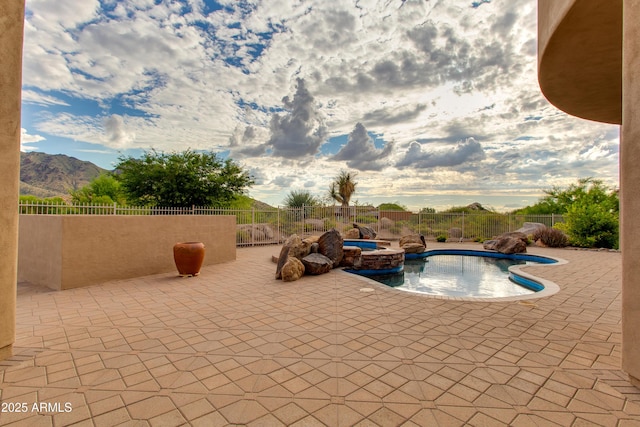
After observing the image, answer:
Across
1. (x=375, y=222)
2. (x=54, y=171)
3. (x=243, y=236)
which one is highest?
(x=54, y=171)

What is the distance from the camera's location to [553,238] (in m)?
13.0

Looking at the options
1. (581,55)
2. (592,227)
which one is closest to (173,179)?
(581,55)

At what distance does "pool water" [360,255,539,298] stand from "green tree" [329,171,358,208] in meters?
12.3

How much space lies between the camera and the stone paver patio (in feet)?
→ 6.53

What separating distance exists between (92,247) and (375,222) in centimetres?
1340

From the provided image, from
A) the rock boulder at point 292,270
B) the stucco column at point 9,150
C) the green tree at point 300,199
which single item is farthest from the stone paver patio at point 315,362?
the green tree at point 300,199

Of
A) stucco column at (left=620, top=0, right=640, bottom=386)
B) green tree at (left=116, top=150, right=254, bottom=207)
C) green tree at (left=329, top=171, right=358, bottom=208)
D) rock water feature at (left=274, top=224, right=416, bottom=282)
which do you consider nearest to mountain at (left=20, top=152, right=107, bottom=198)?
green tree at (left=116, top=150, right=254, bottom=207)

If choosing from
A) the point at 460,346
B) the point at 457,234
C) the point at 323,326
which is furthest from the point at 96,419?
the point at 457,234

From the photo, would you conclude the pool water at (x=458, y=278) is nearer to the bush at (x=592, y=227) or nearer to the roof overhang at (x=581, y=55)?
the roof overhang at (x=581, y=55)

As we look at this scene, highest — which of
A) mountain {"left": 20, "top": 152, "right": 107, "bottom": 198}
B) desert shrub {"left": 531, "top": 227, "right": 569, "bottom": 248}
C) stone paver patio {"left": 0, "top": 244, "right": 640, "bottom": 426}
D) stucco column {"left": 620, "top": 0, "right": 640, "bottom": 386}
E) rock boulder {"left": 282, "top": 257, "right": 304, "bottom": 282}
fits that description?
mountain {"left": 20, "top": 152, "right": 107, "bottom": 198}

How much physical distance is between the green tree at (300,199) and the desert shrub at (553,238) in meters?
11.5

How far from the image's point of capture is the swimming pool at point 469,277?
632 cm

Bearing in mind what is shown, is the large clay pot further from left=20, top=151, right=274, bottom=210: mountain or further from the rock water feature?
left=20, top=151, right=274, bottom=210: mountain

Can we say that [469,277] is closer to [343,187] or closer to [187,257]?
[187,257]
